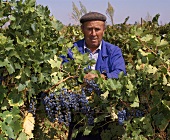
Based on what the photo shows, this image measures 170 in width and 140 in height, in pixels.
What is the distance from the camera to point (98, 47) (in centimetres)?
383

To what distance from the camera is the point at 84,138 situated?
140 inches

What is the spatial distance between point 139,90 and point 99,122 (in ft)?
1.73

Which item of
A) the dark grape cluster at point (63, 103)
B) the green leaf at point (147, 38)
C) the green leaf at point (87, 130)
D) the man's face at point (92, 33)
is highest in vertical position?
the man's face at point (92, 33)

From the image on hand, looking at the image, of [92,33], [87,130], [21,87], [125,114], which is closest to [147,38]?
[125,114]

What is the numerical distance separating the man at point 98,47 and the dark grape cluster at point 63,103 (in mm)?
661

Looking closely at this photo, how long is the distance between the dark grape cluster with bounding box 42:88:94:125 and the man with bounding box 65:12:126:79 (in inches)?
26.0

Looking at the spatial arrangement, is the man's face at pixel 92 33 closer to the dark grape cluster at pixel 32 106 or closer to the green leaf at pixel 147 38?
the dark grape cluster at pixel 32 106

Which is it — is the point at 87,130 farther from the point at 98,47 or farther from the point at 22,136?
the point at 98,47

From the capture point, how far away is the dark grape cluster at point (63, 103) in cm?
301

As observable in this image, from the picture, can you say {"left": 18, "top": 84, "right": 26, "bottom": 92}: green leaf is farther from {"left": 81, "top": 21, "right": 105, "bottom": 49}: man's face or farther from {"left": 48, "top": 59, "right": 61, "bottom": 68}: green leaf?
{"left": 81, "top": 21, "right": 105, "bottom": 49}: man's face

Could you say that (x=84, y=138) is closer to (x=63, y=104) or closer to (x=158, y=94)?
(x=63, y=104)

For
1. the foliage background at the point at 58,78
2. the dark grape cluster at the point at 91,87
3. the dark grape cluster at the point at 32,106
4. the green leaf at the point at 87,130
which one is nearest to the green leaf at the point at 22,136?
the foliage background at the point at 58,78

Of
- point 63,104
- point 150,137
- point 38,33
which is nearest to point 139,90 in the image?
point 150,137

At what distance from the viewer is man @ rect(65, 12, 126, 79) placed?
12.0 feet
